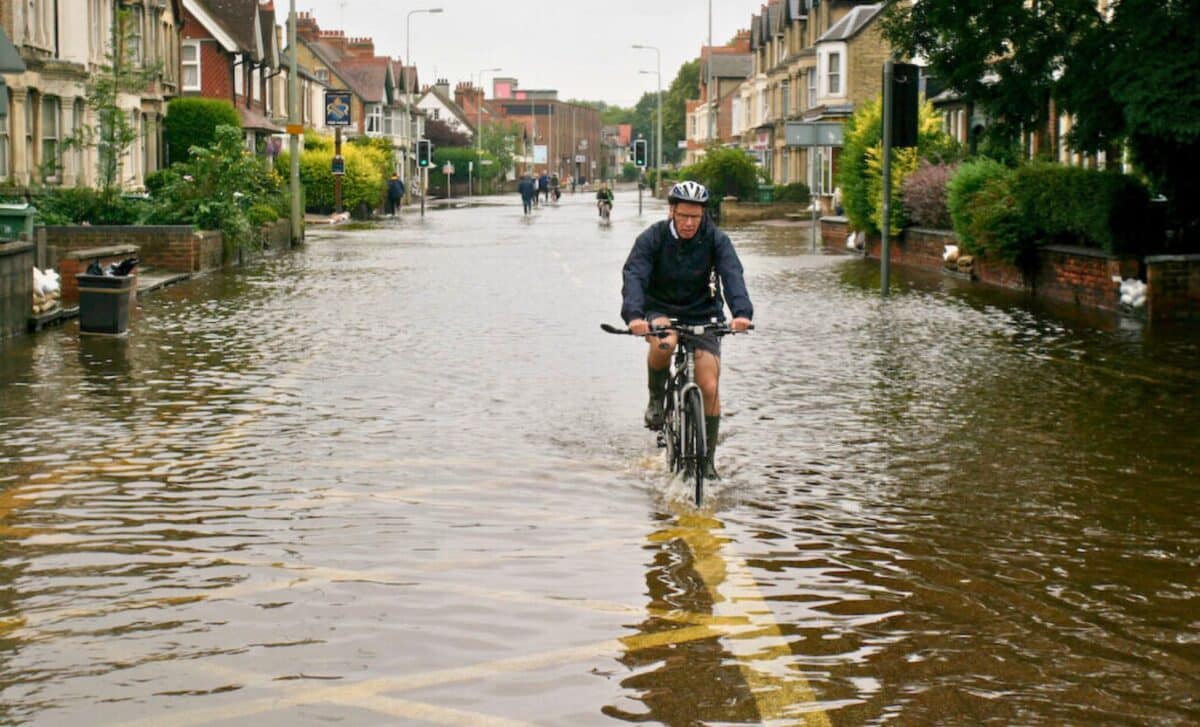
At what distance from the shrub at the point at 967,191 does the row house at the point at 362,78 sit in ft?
234

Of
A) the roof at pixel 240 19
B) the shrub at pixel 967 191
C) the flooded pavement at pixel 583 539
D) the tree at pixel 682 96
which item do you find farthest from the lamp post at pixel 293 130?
the tree at pixel 682 96

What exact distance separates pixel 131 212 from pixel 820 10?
57.3 meters

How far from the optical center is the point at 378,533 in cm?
803

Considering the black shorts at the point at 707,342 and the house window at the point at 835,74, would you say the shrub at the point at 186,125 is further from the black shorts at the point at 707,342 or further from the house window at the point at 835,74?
the black shorts at the point at 707,342

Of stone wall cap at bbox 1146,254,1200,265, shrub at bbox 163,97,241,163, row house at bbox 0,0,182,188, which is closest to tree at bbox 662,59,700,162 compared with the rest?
shrub at bbox 163,97,241,163

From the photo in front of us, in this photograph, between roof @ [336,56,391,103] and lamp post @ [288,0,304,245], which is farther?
roof @ [336,56,391,103]

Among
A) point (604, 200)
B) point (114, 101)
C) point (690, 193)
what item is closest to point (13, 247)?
point (690, 193)

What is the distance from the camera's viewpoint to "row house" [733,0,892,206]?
7381cm

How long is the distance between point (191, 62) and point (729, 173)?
66.2 feet

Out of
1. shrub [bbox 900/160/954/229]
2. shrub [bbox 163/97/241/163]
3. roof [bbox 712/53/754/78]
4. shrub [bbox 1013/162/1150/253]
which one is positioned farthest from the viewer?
roof [bbox 712/53/754/78]

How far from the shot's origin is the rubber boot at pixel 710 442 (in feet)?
29.9

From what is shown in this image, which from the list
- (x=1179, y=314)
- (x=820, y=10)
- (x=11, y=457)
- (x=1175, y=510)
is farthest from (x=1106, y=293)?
(x=820, y=10)

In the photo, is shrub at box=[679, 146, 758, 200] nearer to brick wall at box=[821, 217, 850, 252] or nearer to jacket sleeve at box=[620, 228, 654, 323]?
brick wall at box=[821, 217, 850, 252]

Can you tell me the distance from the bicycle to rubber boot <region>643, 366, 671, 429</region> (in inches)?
4.4
